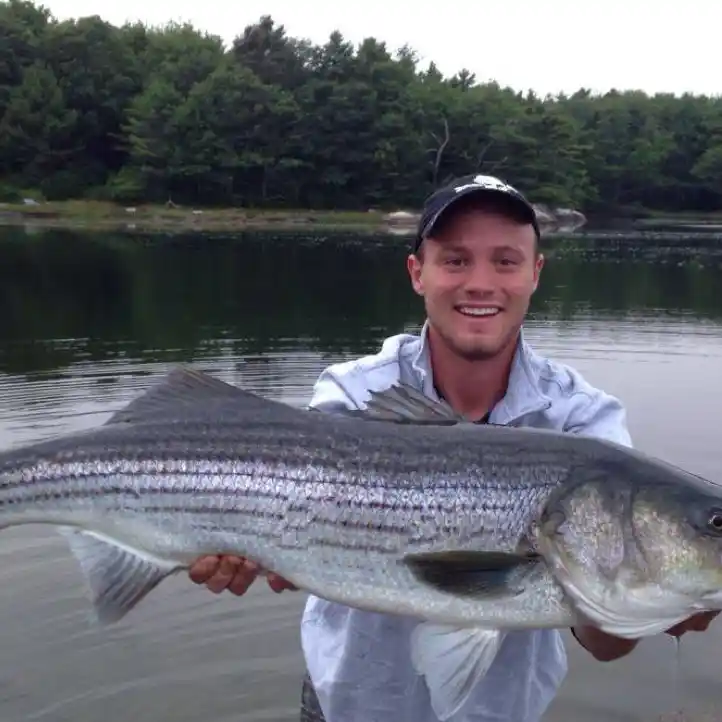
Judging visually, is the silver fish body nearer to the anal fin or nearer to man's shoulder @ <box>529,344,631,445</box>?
the anal fin

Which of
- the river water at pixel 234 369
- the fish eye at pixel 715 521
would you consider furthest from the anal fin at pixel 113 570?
the river water at pixel 234 369

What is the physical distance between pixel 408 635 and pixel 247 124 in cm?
7191

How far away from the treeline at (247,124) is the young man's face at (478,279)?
2591 inches

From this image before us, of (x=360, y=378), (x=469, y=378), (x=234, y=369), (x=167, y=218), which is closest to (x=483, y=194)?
(x=469, y=378)

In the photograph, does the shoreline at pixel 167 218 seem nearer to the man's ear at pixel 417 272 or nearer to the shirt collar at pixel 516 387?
the man's ear at pixel 417 272

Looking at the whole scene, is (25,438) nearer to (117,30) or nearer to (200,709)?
(200,709)

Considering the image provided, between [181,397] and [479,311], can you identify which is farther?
[479,311]

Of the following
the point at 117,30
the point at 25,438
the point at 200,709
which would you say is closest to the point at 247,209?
the point at 117,30

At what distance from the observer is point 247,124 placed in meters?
73.3

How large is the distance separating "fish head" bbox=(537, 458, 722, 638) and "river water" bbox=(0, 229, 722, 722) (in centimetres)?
356

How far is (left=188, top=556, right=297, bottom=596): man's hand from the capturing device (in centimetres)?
401

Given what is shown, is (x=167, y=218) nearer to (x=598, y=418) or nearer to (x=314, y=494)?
(x=598, y=418)

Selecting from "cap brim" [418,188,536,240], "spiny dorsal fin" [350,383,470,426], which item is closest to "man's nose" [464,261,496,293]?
"cap brim" [418,188,536,240]

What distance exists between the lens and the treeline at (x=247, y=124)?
2783 inches
